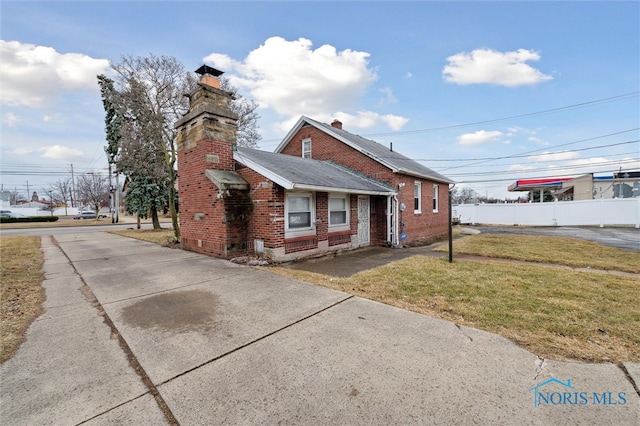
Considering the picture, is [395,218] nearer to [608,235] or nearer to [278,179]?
[278,179]

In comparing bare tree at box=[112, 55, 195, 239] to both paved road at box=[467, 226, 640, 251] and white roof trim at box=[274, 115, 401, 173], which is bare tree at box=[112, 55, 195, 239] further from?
paved road at box=[467, 226, 640, 251]

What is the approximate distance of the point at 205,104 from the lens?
8539 mm

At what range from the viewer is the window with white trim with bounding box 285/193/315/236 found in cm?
819

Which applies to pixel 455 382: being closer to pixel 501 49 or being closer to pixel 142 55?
pixel 501 49

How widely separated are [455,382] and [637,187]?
125 ft

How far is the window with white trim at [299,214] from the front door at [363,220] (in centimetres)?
290

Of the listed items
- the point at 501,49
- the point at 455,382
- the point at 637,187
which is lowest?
the point at 455,382

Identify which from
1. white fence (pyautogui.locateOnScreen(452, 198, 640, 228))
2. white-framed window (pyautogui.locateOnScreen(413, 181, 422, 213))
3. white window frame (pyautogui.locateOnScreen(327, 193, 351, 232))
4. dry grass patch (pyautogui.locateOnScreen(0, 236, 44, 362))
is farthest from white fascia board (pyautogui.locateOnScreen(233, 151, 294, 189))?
white fence (pyautogui.locateOnScreen(452, 198, 640, 228))

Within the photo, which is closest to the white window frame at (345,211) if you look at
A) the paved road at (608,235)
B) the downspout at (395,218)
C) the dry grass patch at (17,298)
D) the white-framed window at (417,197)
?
the downspout at (395,218)

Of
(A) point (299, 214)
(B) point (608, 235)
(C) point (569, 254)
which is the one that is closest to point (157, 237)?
(A) point (299, 214)

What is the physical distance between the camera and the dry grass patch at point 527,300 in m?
3.22

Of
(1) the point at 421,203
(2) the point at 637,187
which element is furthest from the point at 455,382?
(2) the point at 637,187

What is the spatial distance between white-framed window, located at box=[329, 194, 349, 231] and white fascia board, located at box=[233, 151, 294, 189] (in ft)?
8.90

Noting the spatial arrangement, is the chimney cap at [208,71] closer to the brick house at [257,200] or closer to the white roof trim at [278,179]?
the brick house at [257,200]
